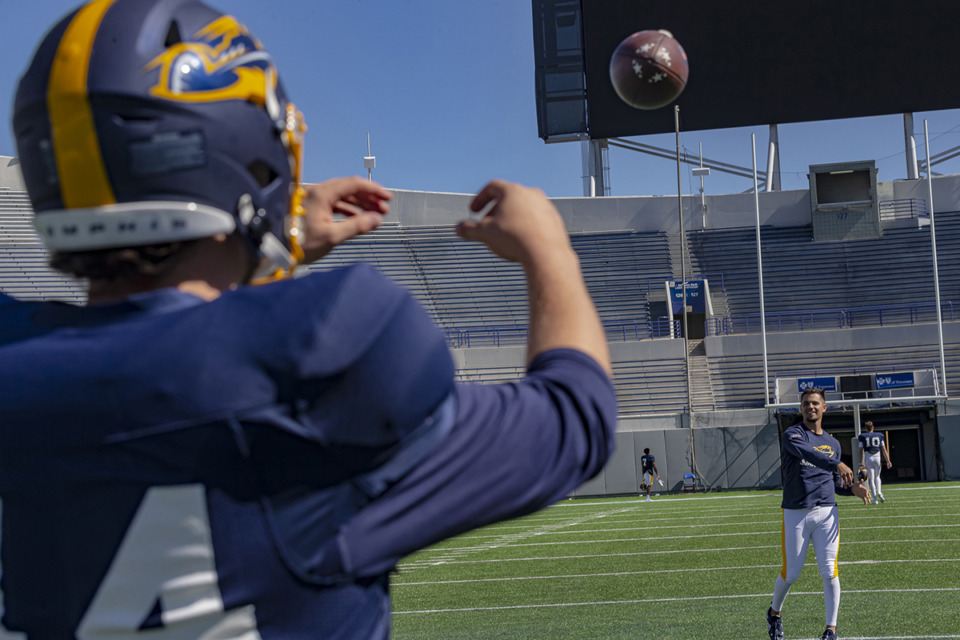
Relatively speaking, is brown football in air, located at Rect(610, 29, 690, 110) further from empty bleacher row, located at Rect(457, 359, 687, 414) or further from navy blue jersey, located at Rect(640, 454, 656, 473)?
empty bleacher row, located at Rect(457, 359, 687, 414)

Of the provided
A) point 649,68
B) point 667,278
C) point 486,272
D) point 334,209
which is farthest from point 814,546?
point 486,272

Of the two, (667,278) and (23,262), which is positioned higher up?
(23,262)

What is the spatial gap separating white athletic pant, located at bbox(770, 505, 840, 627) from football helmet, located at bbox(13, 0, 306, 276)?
7.08 metres

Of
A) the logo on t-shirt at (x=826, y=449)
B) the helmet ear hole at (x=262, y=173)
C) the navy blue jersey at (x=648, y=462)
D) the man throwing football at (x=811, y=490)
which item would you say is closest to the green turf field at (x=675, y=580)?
A: the man throwing football at (x=811, y=490)

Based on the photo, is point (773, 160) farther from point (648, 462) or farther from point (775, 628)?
point (775, 628)

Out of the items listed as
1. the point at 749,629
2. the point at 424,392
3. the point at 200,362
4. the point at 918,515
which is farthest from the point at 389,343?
the point at 918,515

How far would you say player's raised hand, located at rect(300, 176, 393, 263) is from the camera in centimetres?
148

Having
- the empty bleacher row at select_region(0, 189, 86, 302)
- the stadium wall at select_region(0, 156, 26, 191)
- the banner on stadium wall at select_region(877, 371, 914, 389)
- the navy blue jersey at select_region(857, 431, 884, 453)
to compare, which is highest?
the stadium wall at select_region(0, 156, 26, 191)

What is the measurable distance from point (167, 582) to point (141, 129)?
0.46 metres

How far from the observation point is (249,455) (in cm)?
98

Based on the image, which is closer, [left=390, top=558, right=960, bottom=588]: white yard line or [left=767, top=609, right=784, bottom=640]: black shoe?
[left=767, top=609, right=784, bottom=640]: black shoe

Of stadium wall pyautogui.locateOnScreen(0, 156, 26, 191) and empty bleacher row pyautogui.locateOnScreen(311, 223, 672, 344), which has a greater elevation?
stadium wall pyautogui.locateOnScreen(0, 156, 26, 191)

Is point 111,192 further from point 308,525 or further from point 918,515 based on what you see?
point 918,515

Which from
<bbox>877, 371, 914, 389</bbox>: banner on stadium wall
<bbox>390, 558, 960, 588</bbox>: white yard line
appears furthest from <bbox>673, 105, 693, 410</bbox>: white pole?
<bbox>390, 558, 960, 588</bbox>: white yard line
